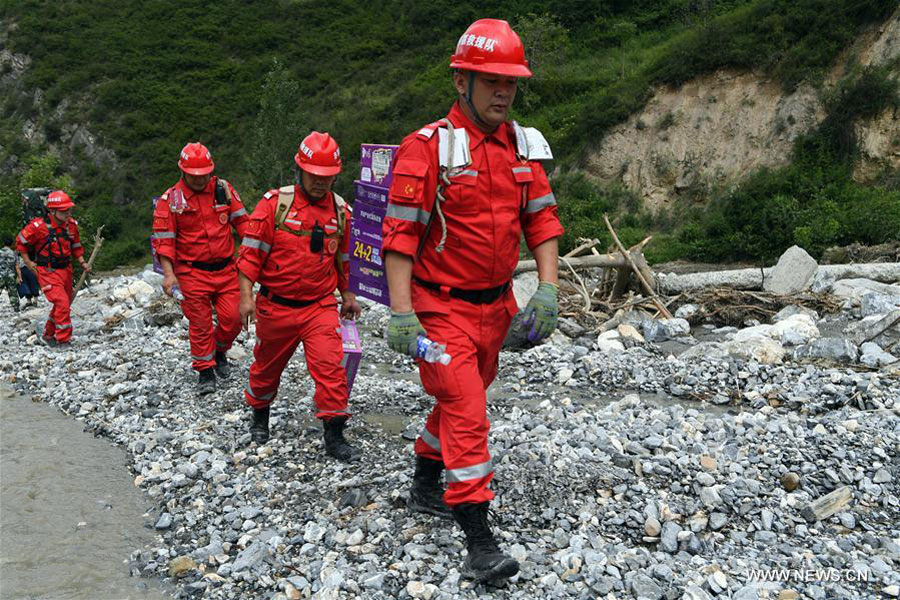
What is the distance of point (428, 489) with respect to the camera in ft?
13.7

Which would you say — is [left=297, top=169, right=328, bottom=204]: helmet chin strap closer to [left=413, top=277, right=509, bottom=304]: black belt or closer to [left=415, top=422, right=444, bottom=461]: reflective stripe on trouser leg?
[left=413, top=277, right=509, bottom=304]: black belt

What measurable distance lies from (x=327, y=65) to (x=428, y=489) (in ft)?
155

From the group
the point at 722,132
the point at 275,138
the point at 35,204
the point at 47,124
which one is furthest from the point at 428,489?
the point at 47,124

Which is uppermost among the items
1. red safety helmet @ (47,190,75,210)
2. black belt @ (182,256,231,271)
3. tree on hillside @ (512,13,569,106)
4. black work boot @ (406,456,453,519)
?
tree on hillside @ (512,13,569,106)

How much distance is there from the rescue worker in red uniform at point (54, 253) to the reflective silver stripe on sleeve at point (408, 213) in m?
8.25

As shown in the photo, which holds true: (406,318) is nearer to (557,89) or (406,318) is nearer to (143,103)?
(557,89)

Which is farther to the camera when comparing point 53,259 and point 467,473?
point 53,259

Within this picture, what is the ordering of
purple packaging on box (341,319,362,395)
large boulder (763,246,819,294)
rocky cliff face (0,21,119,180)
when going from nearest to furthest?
purple packaging on box (341,319,362,395) < large boulder (763,246,819,294) < rocky cliff face (0,21,119,180)

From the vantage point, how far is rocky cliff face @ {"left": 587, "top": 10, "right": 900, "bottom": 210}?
1944 cm

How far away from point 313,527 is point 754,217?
1674 centimetres

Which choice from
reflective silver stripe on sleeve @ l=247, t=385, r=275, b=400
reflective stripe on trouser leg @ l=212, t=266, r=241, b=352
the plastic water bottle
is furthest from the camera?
reflective stripe on trouser leg @ l=212, t=266, r=241, b=352

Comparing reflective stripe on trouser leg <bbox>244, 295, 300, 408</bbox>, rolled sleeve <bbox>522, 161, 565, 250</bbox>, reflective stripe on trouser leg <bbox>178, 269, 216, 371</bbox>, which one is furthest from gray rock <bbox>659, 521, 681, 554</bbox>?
reflective stripe on trouser leg <bbox>178, 269, 216, 371</bbox>

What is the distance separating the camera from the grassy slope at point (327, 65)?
77.4 feet

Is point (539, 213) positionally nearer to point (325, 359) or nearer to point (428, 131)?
point (428, 131)
